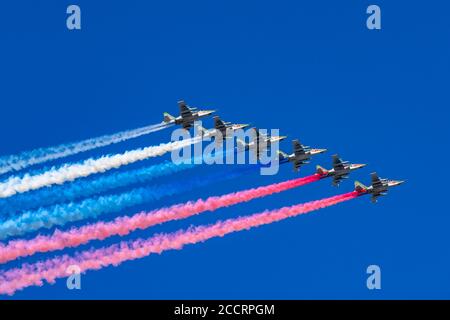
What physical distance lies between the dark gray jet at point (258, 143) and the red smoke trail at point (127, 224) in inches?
125

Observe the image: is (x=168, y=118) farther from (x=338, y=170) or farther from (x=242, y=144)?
(x=338, y=170)

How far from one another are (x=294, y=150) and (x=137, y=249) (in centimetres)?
1577

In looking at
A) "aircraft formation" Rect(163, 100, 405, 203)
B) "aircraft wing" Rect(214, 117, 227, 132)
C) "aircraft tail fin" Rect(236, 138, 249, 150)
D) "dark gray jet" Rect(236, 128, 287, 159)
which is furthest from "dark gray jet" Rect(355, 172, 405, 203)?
"aircraft wing" Rect(214, 117, 227, 132)

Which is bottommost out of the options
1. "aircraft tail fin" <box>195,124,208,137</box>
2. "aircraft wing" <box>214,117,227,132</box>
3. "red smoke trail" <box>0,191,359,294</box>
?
"red smoke trail" <box>0,191,359,294</box>

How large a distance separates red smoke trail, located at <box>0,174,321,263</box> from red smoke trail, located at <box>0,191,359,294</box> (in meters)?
0.99

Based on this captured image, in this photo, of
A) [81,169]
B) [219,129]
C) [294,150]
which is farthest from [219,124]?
[81,169]

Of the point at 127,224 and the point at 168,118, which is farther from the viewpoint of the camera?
the point at 168,118

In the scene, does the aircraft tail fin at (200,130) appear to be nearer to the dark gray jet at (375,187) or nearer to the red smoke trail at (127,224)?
the red smoke trail at (127,224)

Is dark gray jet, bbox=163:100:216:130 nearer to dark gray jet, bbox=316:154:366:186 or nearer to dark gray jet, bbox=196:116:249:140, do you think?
dark gray jet, bbox=196:116:249:140

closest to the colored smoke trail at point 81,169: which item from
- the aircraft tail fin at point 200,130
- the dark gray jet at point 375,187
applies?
the aircraft tail fin at point 200,130

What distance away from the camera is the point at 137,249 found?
4717 inches

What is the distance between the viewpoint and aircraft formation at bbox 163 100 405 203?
128m
